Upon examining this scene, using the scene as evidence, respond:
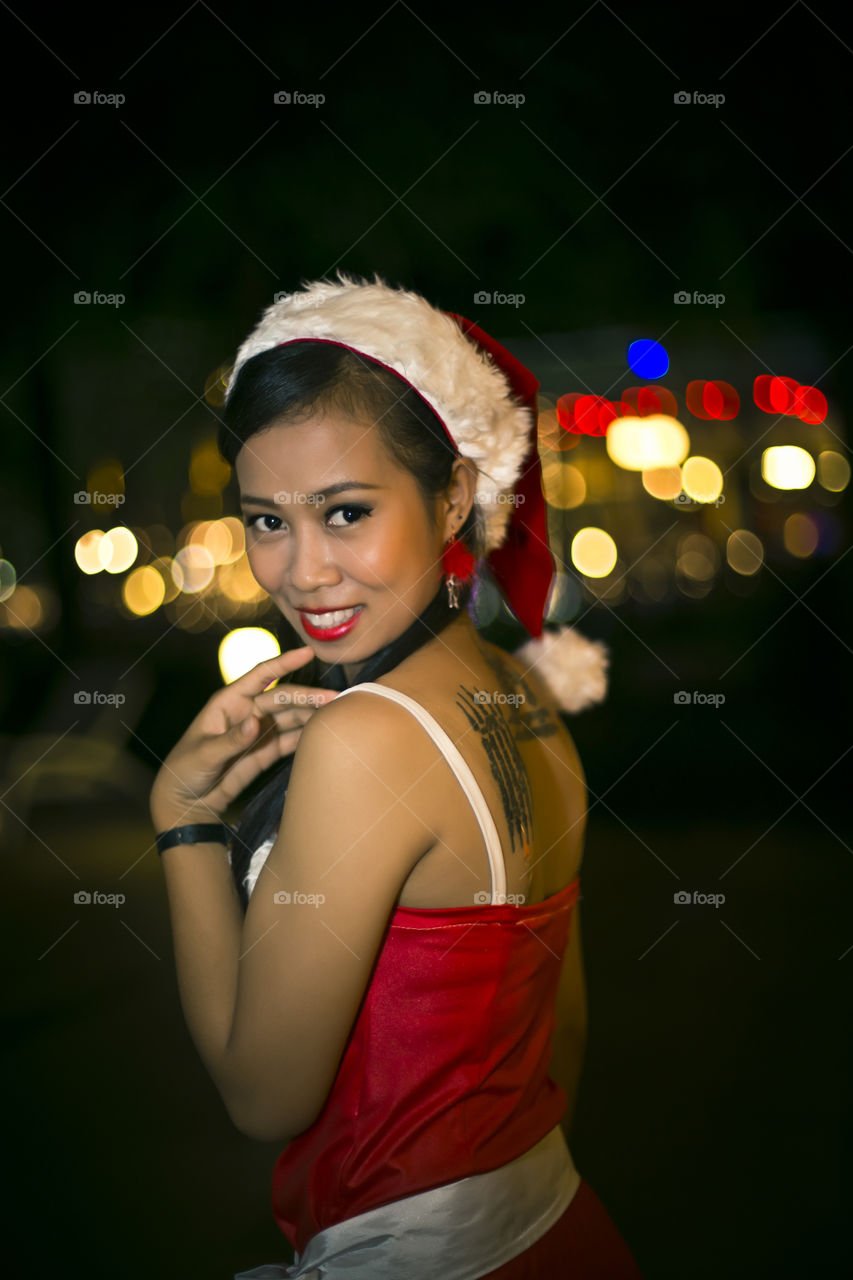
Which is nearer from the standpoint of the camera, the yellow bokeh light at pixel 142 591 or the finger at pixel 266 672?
the finger at pixel 266 672

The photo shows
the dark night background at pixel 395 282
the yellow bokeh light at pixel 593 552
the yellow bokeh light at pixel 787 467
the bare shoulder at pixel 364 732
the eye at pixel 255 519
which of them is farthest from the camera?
the yellow bokeh light at pixel 593 552

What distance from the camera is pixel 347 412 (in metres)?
0.91

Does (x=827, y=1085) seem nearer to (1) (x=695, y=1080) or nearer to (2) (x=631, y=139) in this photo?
(1) (x=695, y=1080)

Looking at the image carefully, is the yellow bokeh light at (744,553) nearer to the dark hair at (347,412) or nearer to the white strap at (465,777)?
the dark hair at (347,412)

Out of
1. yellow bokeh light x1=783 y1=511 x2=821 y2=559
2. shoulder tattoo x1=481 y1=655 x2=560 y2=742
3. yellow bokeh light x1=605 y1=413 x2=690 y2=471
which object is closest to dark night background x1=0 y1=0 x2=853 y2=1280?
shoulder tattoo x1=481 y1=655 x2=560 y2=742

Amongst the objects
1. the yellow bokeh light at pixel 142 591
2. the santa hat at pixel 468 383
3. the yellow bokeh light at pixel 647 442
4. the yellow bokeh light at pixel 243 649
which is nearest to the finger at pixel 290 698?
the santa hat at pixel 468 383

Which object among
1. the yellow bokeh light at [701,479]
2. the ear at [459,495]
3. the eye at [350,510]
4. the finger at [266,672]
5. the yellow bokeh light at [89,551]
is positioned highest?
the yellow bokeh light at [701,479]

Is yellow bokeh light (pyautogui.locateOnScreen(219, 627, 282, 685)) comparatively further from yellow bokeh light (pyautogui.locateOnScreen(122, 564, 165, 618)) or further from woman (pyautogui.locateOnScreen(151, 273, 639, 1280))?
yellow bokeh light (pyautogui.locateOnScreen(122, 564, 165, 618))

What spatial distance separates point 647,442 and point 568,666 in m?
2.76

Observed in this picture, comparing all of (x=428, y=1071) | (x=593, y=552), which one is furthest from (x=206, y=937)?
(x=593, y=552)

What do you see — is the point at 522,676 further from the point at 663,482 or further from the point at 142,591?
the point at 663,482

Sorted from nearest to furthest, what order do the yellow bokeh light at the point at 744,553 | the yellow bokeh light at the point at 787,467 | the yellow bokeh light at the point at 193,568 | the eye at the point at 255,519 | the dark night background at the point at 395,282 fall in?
the eye at the point at 255,519
the dark night background at the point at 395,282
the yellow bokeh light at the point at 193,568
the yellow bokeh light at the point at 787,467
the yellow bokeh light at the point at 744,553

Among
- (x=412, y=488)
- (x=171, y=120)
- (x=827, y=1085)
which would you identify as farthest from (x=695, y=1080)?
(x=171, y=120)

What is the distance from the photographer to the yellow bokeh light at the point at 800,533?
3500 mm
